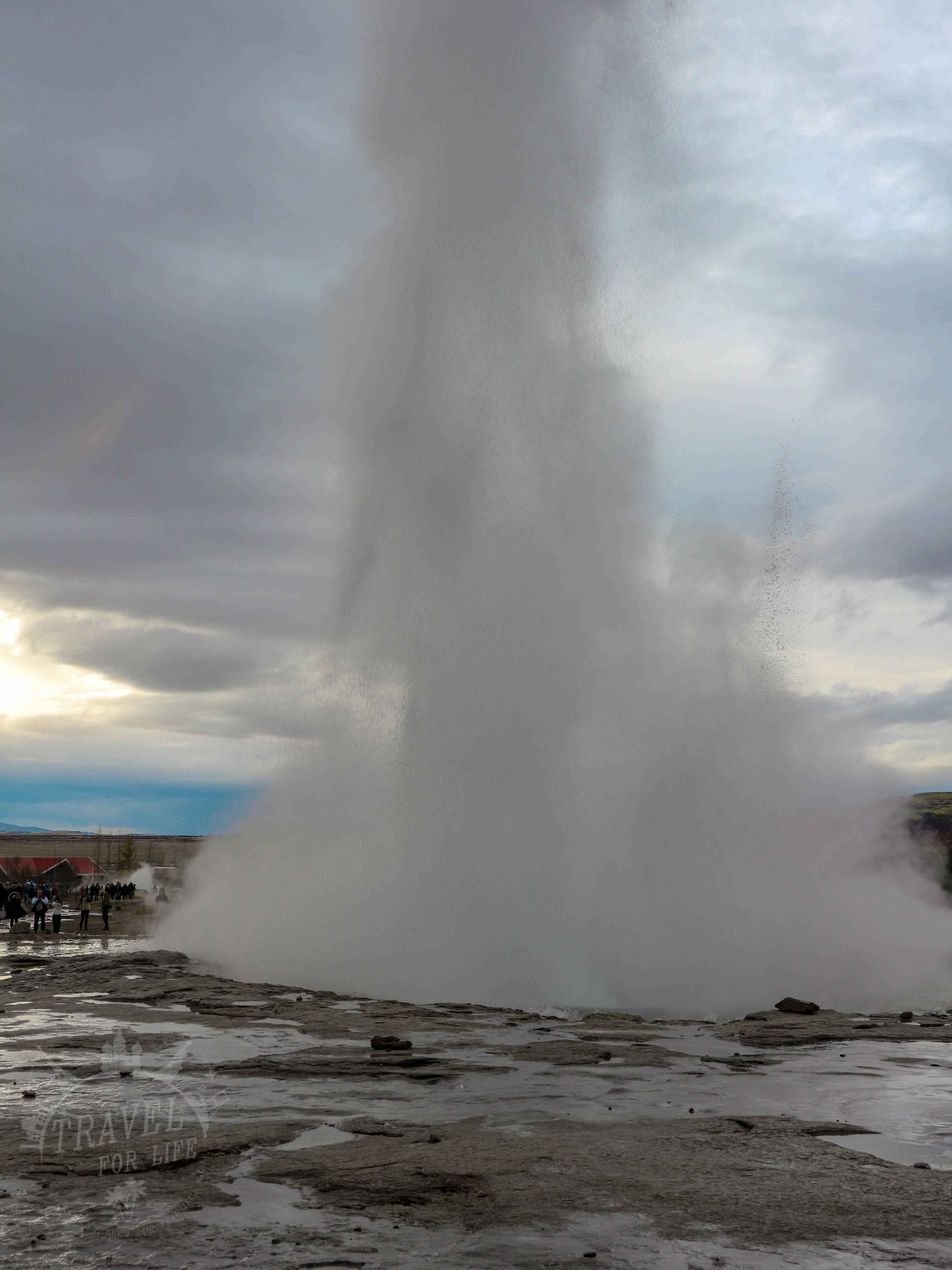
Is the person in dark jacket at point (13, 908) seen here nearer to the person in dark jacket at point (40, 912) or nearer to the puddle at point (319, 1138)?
the person in dark jacket at point (40, 912)

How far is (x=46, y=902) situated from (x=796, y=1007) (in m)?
32.9

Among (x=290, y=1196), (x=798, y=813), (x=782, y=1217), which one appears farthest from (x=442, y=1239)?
(x=798, y=813)

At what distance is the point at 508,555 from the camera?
27844mm

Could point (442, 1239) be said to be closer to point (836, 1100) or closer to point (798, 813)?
point (836, 1100)

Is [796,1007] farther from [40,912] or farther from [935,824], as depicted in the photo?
[935,824]

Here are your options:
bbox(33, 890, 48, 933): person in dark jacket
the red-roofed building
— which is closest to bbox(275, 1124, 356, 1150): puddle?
bbox(33, 890, 48, 933): person in dark jacket

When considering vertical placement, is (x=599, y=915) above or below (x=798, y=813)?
below

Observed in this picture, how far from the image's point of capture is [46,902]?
42750mm

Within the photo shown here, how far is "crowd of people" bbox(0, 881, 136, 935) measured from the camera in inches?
1577

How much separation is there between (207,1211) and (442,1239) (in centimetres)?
175

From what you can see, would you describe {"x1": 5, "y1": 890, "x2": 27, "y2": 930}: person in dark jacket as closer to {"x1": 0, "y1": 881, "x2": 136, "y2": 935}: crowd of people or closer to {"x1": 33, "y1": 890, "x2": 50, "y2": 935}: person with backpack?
{"x1": 0, "y1": 881, "x2": 136, "y2": 935}: crowd of people

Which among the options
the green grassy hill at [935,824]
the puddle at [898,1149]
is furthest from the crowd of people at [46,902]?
the green grassy hill at [935,824]

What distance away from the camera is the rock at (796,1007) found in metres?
19.8

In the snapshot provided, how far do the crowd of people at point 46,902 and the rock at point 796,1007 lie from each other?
2860 centimetres
